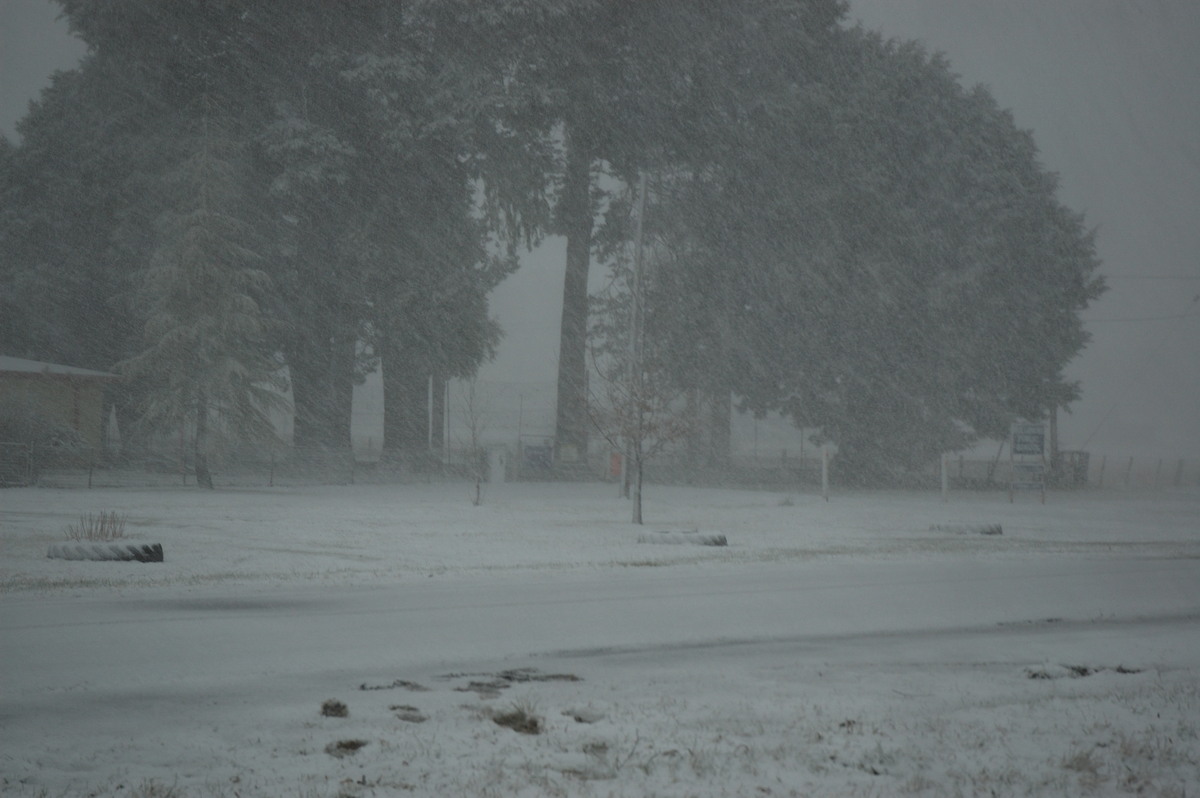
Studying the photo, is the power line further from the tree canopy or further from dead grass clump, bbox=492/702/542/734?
dead grass clump, bbox=492/702/542/734

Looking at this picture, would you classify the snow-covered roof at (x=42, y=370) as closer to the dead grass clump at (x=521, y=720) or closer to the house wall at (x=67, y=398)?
the house wall at (x=67, y=398)

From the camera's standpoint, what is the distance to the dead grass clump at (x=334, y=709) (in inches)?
271

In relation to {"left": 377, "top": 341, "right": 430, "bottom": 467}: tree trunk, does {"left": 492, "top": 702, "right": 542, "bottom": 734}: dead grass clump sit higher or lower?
lower

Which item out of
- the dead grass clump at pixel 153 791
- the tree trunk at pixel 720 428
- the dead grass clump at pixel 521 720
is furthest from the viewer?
the tree trunk at pixel 720 428

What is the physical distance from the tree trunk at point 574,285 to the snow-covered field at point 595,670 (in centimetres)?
2916

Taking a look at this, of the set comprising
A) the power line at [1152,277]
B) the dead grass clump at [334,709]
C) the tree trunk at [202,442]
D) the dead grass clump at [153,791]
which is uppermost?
the power line at [1152,277]

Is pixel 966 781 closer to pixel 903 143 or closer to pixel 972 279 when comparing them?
pixel 972 279

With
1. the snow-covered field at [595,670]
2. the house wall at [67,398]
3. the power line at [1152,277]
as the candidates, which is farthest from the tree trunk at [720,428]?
the snow-covered field at [595,670]

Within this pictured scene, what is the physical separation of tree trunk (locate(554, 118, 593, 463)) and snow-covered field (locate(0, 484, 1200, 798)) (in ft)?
95.7

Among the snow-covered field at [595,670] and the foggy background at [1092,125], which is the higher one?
the foggy background at [1092,125]

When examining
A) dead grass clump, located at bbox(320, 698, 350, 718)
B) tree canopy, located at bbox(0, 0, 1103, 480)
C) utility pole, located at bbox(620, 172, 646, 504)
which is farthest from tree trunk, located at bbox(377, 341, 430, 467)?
dead grass clump, located at bbox(320, 698, 350, 718)

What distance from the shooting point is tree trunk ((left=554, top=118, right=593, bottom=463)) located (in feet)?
161

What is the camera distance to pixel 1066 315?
2051 inches

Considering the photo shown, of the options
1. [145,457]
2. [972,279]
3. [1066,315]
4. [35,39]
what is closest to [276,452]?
[145,457]
